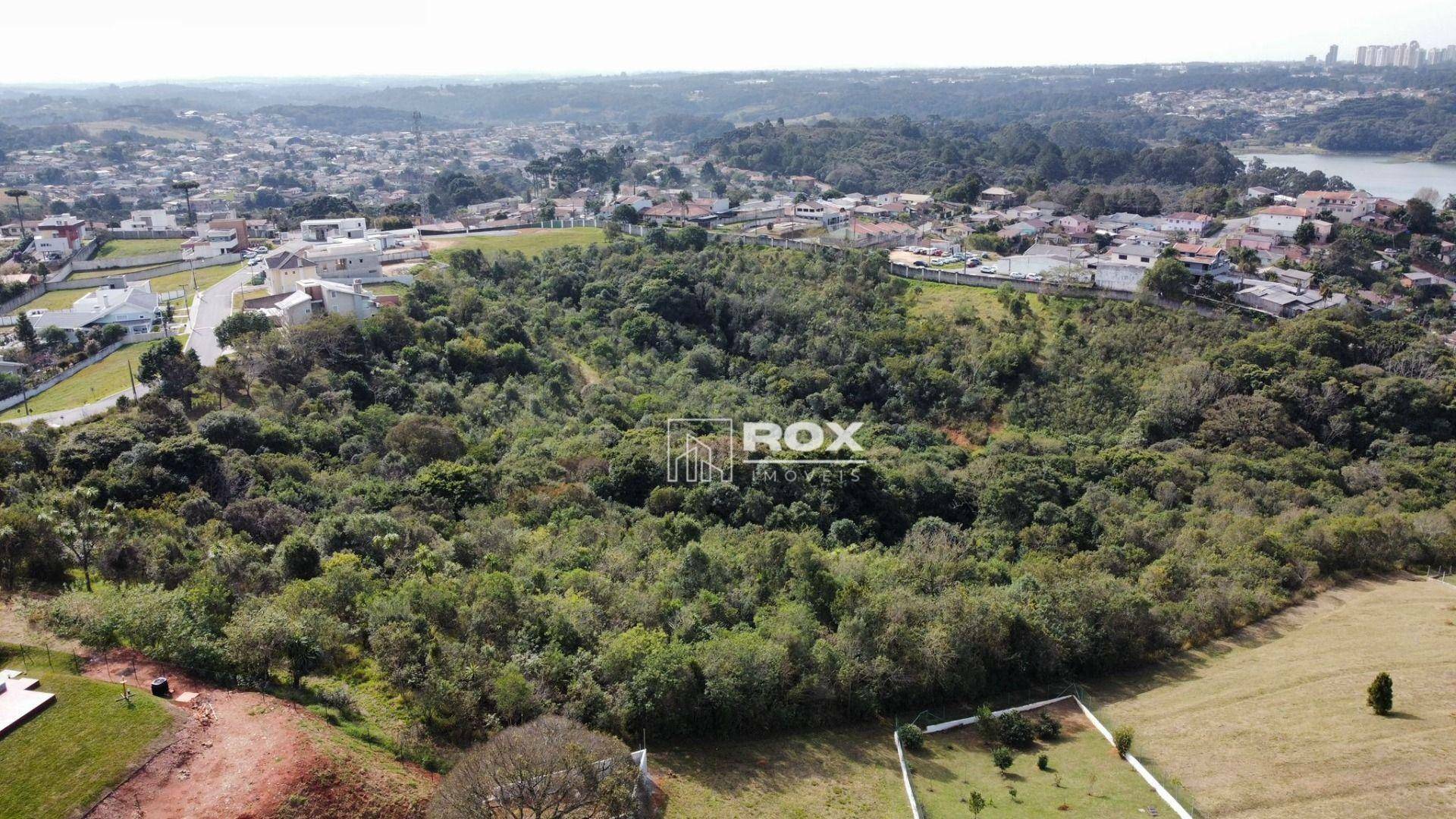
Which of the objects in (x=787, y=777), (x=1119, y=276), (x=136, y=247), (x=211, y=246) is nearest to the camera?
(x=787, y=777)

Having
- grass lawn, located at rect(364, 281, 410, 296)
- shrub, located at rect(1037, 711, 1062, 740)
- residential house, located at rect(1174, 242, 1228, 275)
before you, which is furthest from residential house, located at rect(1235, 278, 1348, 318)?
grass lawn, located at rect(364, 281, 410, 296)

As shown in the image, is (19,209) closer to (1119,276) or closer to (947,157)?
(1119,276)

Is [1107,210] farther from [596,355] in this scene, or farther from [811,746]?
[811,746]

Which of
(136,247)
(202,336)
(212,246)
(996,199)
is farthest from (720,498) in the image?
(136,247)

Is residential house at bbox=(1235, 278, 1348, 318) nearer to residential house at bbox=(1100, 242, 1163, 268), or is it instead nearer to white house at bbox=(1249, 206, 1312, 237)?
residential house at bbox=(1100, 242, 1163, 268)

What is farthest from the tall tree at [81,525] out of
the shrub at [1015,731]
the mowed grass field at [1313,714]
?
the mowed grass field at [1313,714]

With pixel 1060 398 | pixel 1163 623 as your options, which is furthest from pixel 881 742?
pixel 1060 398
